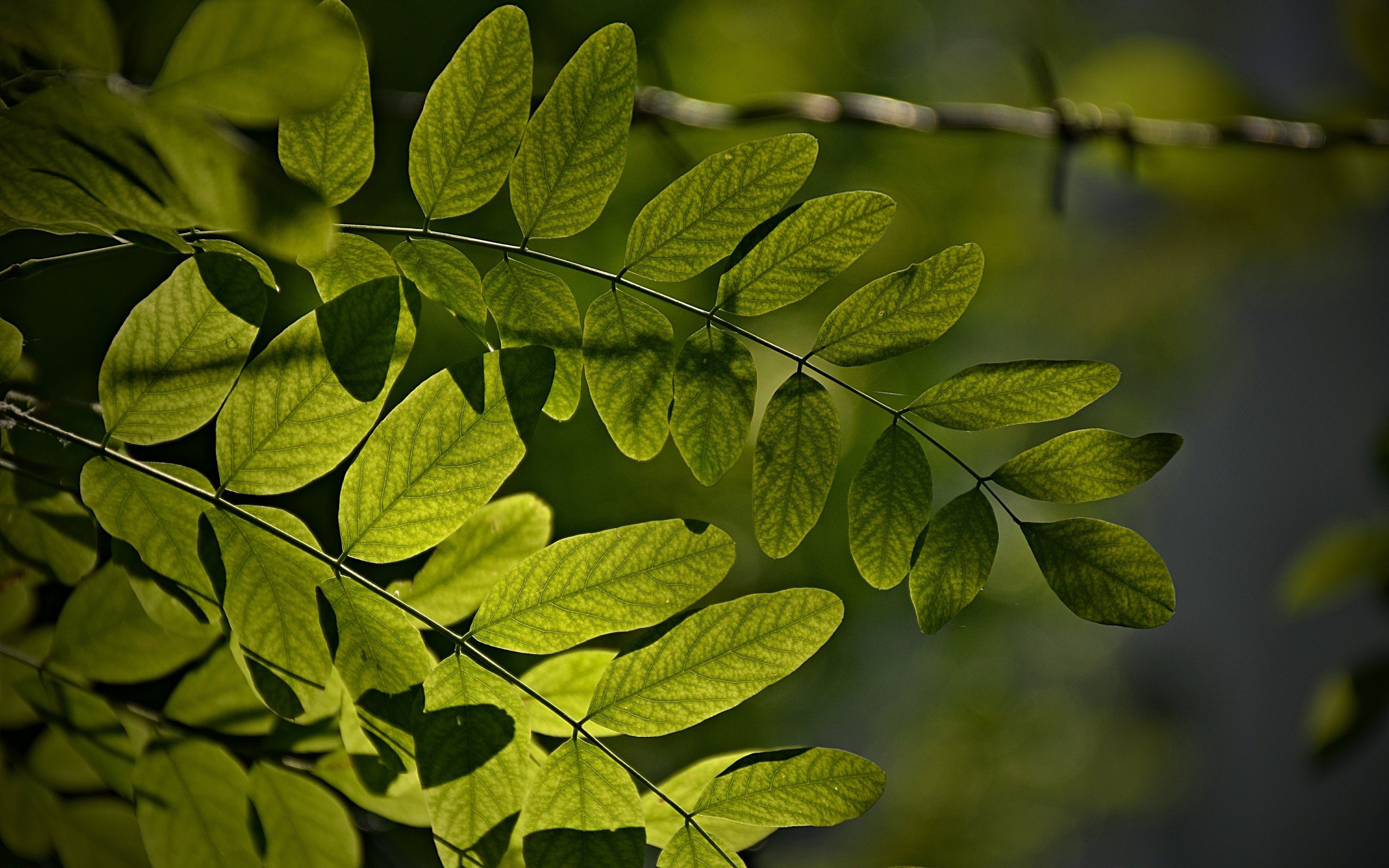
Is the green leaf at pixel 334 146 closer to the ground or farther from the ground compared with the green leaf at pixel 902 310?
farther from the ground

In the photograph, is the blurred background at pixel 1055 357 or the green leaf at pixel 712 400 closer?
the green leaf at pixel 712 400

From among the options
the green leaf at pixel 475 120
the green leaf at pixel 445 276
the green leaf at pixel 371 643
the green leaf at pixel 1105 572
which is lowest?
the green leaf at pixel 371 643

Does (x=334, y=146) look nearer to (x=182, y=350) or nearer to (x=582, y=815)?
(x=182, y=350)

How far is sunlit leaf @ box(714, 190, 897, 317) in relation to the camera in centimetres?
26

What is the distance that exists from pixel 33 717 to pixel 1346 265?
1.50 metres

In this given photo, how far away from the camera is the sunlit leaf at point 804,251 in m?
0.26

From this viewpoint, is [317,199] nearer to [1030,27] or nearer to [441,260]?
[441,260]

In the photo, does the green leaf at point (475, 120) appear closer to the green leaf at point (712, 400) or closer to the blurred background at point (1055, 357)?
the green leaf at point (712, 400)

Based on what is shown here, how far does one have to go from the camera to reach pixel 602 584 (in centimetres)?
25

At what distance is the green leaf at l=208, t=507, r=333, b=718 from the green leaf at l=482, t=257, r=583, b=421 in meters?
0.08

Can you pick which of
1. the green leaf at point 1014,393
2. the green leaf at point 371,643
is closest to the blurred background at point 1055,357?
the green leaf at point 1014,393

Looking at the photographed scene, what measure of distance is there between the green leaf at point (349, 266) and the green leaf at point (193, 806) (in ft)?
0.51

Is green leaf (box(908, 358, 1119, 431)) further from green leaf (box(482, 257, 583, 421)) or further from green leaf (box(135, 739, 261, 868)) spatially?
green leaf (box(135, 739, 261, 868))

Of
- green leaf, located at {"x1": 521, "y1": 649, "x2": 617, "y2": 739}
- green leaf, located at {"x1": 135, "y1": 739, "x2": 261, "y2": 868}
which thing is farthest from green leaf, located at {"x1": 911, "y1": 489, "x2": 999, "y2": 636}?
green leaf, located at {"x1": 135, "y1": 739, "x2": 261, "y2": 868}
